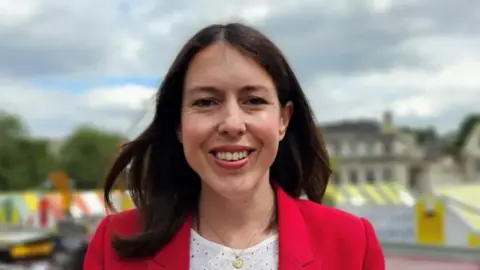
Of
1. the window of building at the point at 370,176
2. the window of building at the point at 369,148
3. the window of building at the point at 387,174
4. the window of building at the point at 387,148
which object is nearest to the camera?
the window of building at the point at 387,174

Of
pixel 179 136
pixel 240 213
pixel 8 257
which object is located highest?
pixel 179 136

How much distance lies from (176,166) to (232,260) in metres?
0.34

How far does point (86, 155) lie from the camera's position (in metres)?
73.9

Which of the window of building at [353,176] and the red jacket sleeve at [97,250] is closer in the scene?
the red jacket sleeve at [97,250]

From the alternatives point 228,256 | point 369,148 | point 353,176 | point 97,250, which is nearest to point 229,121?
Result: point 228,256

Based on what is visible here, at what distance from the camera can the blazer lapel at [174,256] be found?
1.75 m

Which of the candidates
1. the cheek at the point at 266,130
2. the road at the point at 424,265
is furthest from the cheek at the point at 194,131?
the road at the point at 424,265

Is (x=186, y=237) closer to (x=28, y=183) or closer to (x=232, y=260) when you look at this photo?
(x=232, y=260)

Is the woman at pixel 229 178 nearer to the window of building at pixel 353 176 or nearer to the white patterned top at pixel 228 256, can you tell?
the white patterned top at pixel 228 256

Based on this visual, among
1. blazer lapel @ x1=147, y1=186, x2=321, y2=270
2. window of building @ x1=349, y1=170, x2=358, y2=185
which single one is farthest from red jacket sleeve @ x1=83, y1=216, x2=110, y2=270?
window of building @ x1=349, y1=170, x2=358, y2=185

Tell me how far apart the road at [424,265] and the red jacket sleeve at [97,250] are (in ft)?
23.6

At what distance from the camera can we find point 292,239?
5.77ft

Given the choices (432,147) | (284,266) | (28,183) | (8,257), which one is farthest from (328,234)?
(432,147)

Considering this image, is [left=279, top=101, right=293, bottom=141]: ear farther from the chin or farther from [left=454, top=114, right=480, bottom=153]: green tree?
[left=454, top=114, right=480, bottom=153]: green tree
